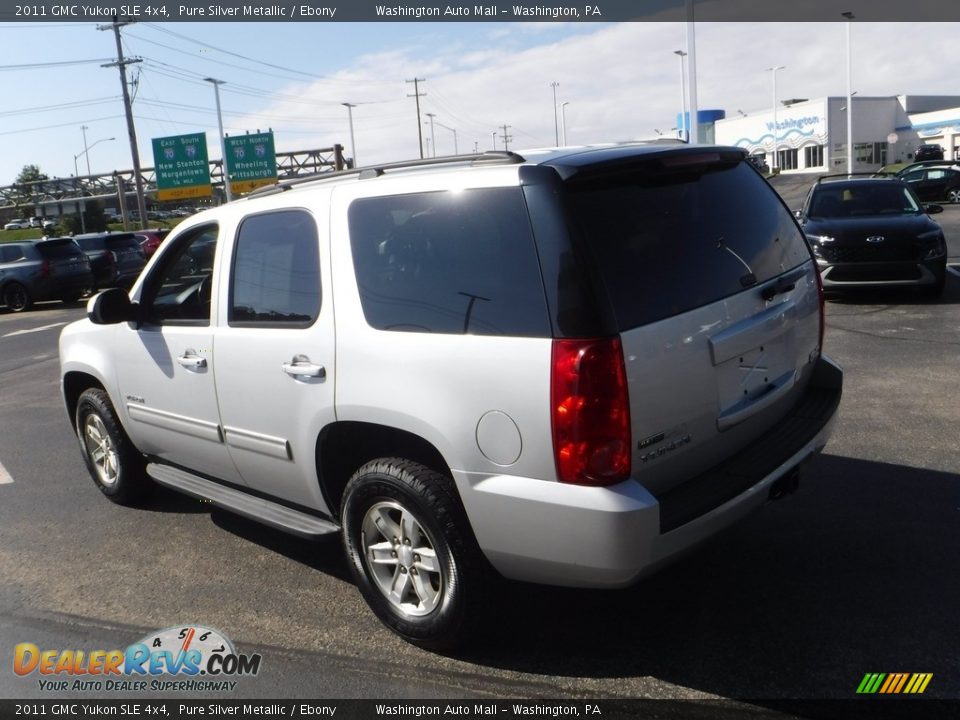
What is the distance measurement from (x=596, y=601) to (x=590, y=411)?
1.34 metres

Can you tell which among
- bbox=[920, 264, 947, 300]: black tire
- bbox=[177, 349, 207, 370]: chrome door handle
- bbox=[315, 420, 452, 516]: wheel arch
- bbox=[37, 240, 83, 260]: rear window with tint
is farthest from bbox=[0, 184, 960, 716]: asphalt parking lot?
bbox=[37, 240, 83, 260]: rear window with tint

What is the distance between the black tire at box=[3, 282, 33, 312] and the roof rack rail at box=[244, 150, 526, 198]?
753 inches

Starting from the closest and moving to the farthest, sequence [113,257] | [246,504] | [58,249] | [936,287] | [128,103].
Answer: [246,504] < [936,287] < [58,249] < [113,257] < [128,103]

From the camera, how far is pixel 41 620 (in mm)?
4062

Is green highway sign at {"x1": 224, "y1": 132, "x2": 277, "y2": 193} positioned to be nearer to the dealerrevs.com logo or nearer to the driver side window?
the driver side window

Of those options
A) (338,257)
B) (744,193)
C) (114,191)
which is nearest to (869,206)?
(744,193)

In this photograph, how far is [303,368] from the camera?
3705mm

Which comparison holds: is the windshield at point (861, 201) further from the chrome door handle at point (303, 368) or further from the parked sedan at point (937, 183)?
the parked sedan at point (937, 183)

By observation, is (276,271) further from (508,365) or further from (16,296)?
(16,296)

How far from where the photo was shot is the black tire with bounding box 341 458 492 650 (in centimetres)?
325

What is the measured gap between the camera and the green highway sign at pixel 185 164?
45281 millimetres

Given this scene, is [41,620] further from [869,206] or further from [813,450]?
[869,206]

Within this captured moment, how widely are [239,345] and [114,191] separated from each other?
236 feet

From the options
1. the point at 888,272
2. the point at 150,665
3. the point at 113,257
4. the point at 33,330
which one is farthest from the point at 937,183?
the point at 150,665
